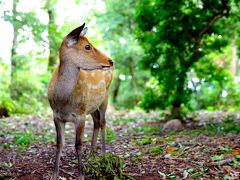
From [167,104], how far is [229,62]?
398 inches

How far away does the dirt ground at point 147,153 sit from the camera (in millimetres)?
4770

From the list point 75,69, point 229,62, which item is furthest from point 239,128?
point 229,62

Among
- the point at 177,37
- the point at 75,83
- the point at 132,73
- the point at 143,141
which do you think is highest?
the point at 177,37

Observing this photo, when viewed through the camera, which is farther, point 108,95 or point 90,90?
point 108,95

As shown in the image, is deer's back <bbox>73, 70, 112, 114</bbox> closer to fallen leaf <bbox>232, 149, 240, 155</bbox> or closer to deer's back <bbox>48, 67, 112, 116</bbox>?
deer's back <bbox>48, 67, 112, 116</bbox>

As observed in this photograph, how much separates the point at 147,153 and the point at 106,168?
117 centimetres

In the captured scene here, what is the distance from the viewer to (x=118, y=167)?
472cm

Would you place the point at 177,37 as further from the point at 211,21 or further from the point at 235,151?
the point at 235,151

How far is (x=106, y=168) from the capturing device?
185 inches

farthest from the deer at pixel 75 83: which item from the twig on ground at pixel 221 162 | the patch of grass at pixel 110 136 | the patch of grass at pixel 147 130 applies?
the patch of grass at pixel 147 130

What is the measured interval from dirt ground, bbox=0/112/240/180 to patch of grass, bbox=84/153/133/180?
0.19m

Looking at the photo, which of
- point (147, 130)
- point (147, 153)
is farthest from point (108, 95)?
point (147, 130)

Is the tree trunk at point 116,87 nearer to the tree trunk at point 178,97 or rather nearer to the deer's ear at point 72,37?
the tree trunk at point 178,97

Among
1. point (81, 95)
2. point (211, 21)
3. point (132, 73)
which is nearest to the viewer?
point (81, 95)
